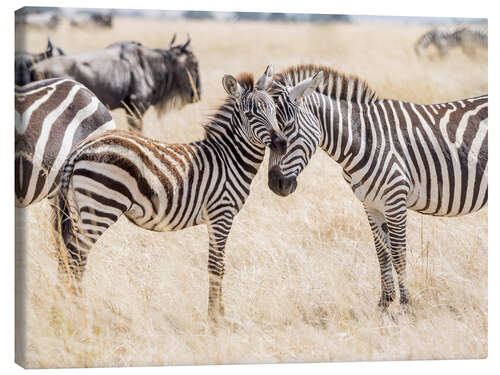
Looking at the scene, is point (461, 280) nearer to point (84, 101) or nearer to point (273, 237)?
point (273, 237)

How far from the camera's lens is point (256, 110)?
5762mm

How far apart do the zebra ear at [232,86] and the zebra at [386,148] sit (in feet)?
0.98

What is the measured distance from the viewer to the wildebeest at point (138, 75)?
254 inches

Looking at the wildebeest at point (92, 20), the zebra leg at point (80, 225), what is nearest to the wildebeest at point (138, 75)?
the wildebeest at point (92, 20)

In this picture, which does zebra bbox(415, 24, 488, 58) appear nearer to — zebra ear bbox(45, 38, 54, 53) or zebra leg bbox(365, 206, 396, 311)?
zebra leg bbox(365, 206, 396, 311)

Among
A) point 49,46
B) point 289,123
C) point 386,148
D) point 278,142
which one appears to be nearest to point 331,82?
point 289,123

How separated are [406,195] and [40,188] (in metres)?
3.01

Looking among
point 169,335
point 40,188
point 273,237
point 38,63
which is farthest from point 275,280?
point 38,63

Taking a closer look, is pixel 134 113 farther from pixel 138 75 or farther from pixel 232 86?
pixel 232 86

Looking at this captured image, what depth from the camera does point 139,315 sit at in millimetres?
5832

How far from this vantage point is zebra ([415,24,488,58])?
6.66m

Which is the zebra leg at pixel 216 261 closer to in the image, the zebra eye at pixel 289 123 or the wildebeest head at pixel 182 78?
the zebra eye at pixel 289 123

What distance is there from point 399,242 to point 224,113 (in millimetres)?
1859

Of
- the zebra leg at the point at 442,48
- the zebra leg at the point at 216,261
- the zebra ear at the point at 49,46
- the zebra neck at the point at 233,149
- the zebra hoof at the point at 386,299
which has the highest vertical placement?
the zebra leg at the point at 442,48
